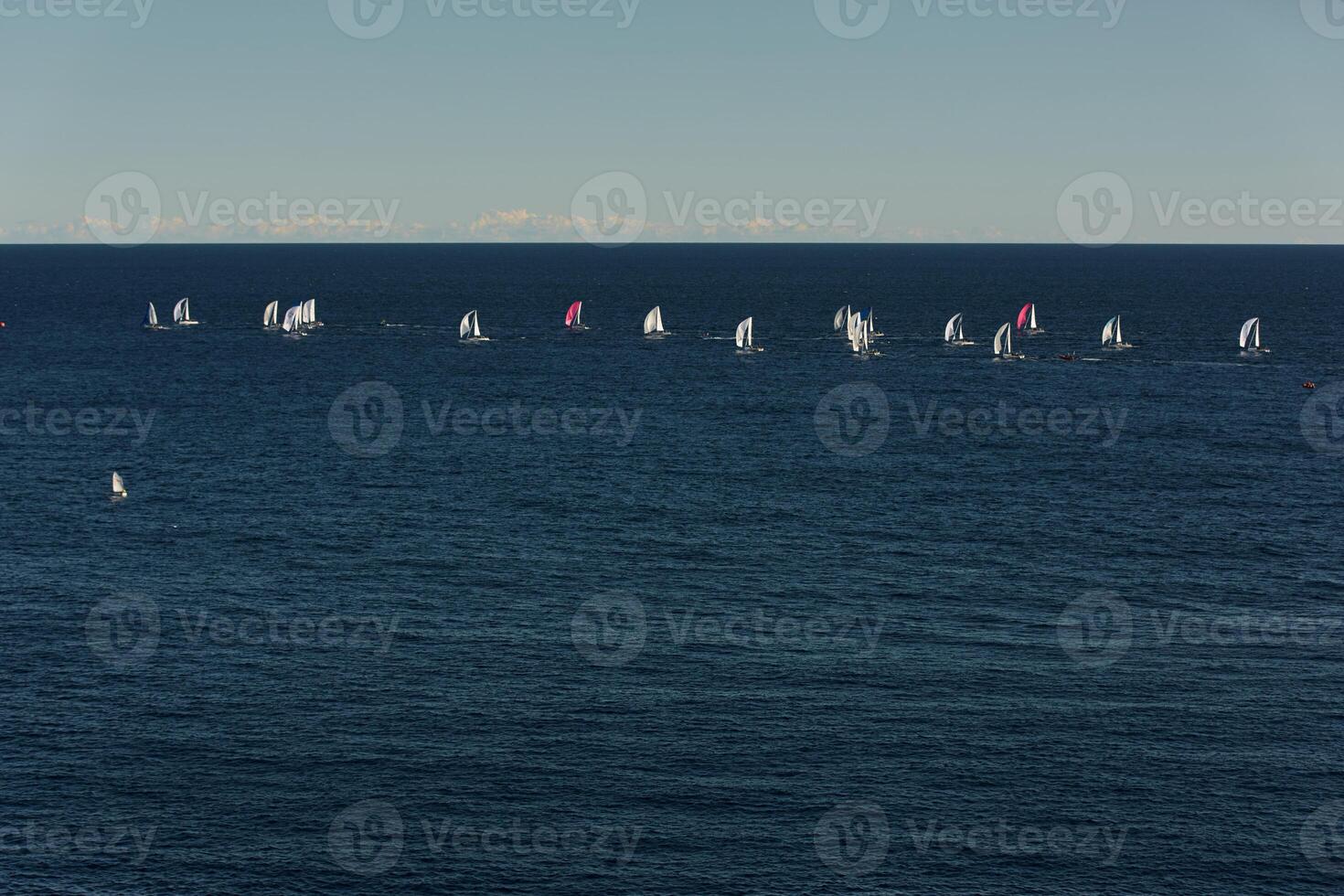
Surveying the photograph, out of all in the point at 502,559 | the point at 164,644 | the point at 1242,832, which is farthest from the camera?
the point at 502,559

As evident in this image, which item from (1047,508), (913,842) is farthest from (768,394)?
(913,842)

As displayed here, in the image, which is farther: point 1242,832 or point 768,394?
point 768,394

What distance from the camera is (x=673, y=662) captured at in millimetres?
85625

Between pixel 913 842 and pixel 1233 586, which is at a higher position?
pixel 1233 586

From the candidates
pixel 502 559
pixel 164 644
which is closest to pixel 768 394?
pixel 502 559

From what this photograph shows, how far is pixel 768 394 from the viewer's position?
17825cm

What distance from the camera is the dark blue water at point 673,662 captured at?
6500 cm

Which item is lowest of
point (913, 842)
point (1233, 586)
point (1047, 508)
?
point (913, 842)

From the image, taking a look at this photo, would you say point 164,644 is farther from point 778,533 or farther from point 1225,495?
point 1225,495

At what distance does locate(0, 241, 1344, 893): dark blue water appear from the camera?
65.0m

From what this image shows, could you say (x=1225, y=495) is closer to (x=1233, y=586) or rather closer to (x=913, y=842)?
(x=1233, y=586)

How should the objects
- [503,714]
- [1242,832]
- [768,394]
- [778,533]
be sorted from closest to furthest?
1. [1242,832]
2. [503,714]
3. [778,533]
4. [768,394]

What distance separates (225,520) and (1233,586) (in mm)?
79686

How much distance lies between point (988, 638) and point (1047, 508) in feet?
116
